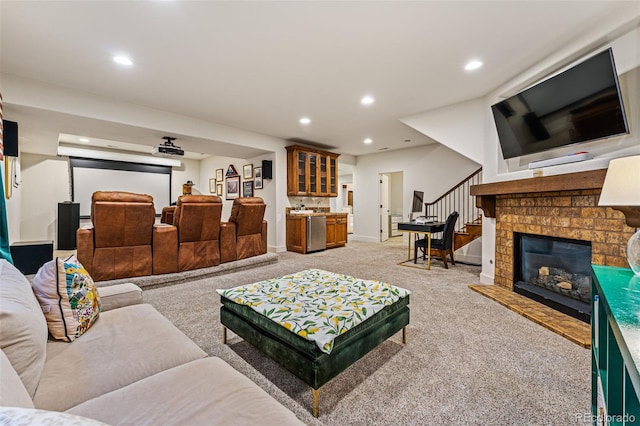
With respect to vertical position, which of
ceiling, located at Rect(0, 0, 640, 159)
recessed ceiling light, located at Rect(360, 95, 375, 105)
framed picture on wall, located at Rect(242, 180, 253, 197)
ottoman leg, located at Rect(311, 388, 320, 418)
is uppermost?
recessed ceiling light, located at Rect(360, 95, 375, 105)

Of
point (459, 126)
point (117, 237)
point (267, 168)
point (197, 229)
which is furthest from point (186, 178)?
point (459, 126)

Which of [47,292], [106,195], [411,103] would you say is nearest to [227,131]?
[106,195]

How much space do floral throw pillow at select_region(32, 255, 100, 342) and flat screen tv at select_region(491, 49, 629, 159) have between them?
3.88 meters

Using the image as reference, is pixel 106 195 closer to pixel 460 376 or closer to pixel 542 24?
pixel 460 376

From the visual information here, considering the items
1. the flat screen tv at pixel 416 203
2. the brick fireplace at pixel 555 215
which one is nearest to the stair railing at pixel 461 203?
the flat screen tv at pixel 416 203

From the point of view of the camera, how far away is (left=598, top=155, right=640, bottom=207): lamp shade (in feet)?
4.06

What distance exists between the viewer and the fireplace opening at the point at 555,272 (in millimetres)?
2492

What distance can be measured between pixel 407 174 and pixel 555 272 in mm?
4400

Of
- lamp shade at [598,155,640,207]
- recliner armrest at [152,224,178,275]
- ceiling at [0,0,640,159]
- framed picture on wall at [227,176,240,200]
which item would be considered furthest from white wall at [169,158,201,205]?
lamp shade at [598,155,640,207]

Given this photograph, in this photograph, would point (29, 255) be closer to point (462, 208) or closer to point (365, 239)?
point (365, 239)

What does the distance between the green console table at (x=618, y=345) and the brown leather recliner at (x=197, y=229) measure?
3.80 m

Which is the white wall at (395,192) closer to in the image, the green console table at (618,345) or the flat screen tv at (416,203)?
the flat screen tv at (416,203)

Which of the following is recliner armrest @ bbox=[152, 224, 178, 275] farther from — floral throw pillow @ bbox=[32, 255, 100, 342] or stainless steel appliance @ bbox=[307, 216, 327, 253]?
stainless steel appliance @ bbox=[307, 216, 327, 253]

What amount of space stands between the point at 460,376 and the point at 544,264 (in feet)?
6.77
